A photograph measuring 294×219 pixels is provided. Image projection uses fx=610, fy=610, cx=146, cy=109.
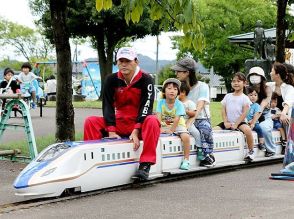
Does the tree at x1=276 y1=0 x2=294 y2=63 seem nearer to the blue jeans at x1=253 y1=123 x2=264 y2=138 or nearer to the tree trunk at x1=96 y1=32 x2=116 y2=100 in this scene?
the blue jeans at x1=253 y1=123 x2=264 y2=138

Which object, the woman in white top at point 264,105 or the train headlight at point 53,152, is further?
the woman in white top at point 264,105

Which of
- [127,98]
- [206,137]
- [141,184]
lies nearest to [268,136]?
[206,137]

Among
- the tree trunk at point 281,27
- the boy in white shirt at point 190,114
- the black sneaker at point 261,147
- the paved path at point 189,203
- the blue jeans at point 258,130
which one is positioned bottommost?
the paved path at point 189,203

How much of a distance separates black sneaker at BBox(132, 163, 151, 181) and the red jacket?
51 cm

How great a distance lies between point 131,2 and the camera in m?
5.91

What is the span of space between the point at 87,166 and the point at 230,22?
48.6 metres

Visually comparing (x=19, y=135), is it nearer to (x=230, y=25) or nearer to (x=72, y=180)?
(x=72, y=180)

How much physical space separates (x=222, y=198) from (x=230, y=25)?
48759 mm

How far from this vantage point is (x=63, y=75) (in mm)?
10297

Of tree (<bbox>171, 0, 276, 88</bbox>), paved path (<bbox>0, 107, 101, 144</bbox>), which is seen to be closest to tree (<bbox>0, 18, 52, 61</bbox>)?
tree (<bbox>171, 0, 276, 88</bbox>)

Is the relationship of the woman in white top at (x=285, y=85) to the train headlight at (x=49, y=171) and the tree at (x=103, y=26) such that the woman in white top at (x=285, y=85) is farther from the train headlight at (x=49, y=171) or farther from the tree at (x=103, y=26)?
the tree at (x=103, y=26)

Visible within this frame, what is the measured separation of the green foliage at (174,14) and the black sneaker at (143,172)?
1.71 m

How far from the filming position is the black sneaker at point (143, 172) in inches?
291

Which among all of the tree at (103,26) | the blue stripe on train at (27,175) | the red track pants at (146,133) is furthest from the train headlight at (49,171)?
the tree at (103,26)
